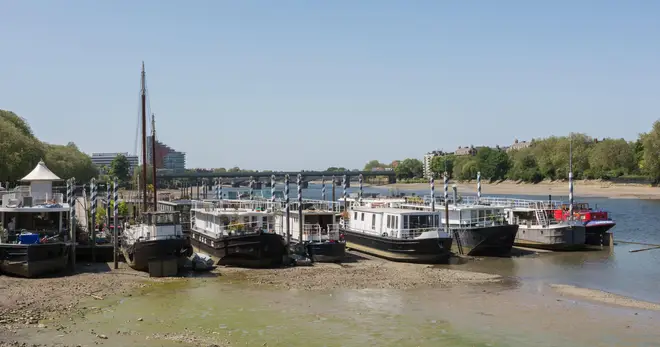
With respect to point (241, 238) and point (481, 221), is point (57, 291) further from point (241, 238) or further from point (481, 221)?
point (481, 221)

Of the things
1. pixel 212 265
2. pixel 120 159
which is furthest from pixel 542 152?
pixel 212 265

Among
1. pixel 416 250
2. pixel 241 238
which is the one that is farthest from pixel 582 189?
pixel 241 238

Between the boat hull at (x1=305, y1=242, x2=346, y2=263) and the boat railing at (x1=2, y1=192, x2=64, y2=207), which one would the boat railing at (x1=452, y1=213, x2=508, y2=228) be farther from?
the boat railing at (x1=2, y1=192, x2=64, y2=207)

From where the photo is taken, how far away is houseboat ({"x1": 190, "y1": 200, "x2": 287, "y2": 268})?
33.8 meters

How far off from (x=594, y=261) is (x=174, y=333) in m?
28.4

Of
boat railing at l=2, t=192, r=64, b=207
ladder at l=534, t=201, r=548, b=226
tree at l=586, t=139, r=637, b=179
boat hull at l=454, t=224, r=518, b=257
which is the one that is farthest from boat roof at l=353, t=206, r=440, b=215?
tree at l=586, t=139, r=637, b=179

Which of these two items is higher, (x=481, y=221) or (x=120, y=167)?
(x=120, y=167)

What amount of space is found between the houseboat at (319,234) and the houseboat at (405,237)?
9.85ft

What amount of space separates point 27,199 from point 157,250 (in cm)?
819

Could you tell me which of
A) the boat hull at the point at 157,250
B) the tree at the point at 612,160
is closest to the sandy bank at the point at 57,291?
the boat hull at the point at 157,250

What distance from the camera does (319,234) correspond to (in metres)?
37.1

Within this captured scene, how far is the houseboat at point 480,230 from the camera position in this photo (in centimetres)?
4062

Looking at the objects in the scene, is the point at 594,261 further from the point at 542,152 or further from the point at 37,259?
the point at 542,152

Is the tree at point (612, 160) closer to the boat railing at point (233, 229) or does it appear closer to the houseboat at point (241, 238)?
the houseboat at point (241, 238)
